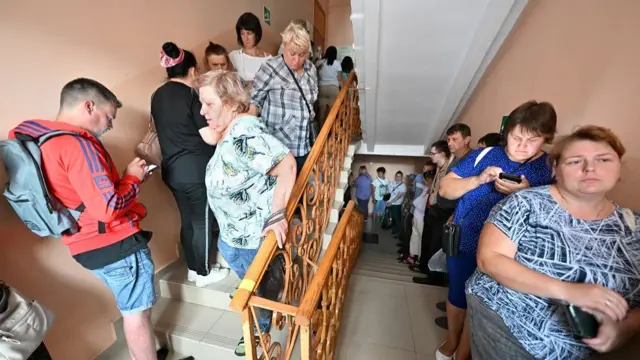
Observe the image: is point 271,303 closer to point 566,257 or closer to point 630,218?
point 566,257

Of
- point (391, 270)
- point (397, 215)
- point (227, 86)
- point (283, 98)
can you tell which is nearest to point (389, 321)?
point (391, 270)

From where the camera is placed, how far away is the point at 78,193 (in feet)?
3.24

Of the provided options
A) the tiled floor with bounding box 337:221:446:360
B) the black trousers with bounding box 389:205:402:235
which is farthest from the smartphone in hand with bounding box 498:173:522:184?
the black trousers with bounding box 389:205:402:235

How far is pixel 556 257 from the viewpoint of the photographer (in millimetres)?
760

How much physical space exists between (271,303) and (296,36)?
54.4 inches

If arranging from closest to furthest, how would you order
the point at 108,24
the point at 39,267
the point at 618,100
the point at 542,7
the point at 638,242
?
the point at 638,242, the point at 618,100, the point at 39,267, the point at 108,24, the point at 542,7

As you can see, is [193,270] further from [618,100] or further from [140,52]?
[618,100]

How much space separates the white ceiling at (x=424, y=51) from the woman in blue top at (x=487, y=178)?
2.61 feet

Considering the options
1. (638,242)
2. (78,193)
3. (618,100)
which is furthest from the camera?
(618,100)

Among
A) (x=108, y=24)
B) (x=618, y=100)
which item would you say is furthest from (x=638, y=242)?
(x=108, y=24)

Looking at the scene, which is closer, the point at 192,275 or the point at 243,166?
the point at 243,166

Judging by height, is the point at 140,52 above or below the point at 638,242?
above

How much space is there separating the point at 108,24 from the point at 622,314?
99.6 inches

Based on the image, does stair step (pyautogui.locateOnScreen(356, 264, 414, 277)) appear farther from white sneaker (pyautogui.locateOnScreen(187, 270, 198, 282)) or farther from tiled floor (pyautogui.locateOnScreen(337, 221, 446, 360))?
white sneaker (pyautogui.locateOnScreen(187, 270, 198, 282))
